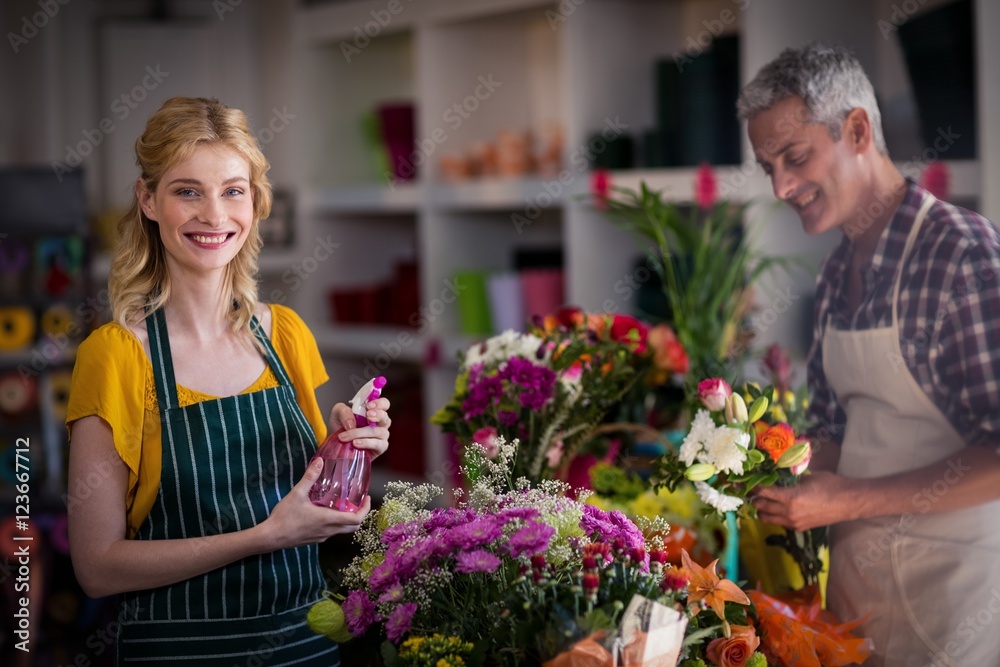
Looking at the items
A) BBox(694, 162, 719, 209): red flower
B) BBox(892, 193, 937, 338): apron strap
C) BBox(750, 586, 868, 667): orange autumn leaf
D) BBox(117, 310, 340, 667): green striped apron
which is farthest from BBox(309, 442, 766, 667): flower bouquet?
BBox(694, 162, 719, 209): red flower

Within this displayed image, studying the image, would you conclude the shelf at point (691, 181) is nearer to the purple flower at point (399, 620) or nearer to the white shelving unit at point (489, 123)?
the white shelving unit at point (489, 123)

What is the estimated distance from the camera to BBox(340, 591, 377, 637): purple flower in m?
1.12

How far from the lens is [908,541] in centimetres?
145

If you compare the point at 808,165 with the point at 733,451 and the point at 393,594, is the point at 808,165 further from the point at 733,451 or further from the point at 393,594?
the point at 393,594

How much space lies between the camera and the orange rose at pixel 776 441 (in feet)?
4.62

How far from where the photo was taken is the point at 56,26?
401 cm

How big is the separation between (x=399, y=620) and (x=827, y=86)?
87 centimetres

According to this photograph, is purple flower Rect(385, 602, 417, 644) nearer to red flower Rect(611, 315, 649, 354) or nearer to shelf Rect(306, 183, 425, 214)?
red flower Rect(611, 315, 649, 354)

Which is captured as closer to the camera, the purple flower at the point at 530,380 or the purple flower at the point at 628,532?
the purple flower at the point at 628,532

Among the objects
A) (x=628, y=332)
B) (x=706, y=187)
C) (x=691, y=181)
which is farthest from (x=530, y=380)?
(x=691, y=181)

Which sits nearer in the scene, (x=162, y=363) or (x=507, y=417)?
(x=162, y=363)

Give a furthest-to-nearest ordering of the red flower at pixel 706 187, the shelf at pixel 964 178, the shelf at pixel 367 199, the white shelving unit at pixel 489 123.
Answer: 1. the shelf at pixel 367 199
2. the white shelving unit at pixel 489 123
3. the red flower at pixel 706 187
4. the shelf at pixel 964 178

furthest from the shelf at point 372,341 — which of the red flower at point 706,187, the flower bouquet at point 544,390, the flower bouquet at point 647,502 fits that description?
A: the flower bouquet at point 544,390

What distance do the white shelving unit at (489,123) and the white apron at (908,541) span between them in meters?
1.01
